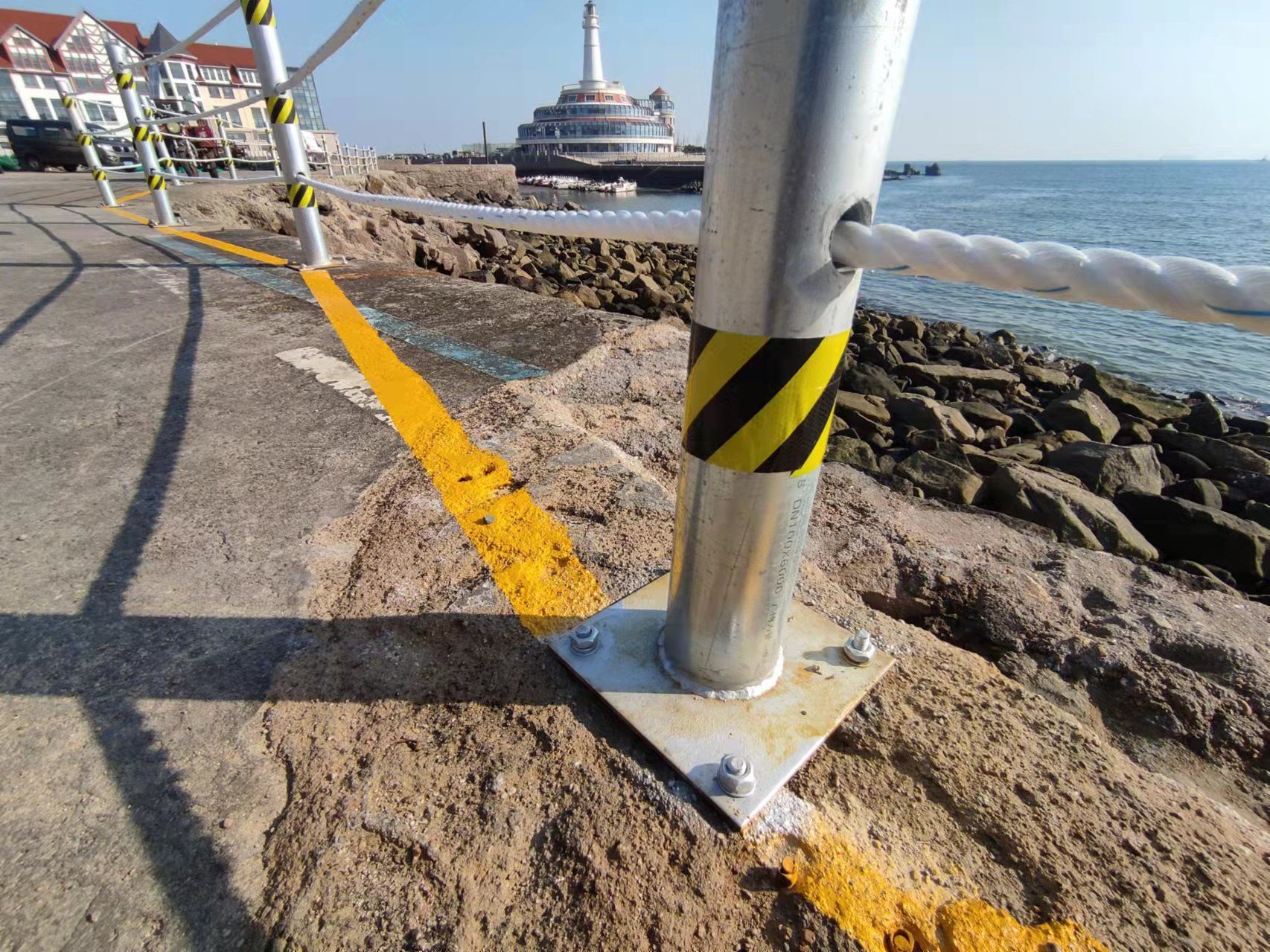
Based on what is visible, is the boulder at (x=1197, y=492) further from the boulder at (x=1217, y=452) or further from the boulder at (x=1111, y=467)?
the boulder at (x=1217, y=452)

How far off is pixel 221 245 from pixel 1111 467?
290 inches

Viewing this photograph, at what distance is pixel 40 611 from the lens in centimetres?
143

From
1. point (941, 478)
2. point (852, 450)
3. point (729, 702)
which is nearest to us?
point (729, 702)

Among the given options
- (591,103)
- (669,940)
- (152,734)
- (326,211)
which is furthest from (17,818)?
(591,103)

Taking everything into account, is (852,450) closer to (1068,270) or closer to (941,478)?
(941,478)

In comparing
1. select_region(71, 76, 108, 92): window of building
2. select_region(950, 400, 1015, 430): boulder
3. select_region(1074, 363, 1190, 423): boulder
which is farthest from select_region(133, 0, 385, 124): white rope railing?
select_region(71, 76, 108, 92): window of building

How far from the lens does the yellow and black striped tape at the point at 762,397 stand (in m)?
0.98

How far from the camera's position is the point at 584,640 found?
1354mm

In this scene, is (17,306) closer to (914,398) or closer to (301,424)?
(301,424)

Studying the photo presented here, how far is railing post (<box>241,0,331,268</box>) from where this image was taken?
13.1ft

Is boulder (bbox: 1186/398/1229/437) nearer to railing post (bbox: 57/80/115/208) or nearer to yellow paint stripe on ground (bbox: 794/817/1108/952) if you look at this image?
yellow paint stripe on ground (bbox: 794/817/1108/952)

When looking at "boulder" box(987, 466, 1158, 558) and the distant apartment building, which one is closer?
"boulder" box(987, 466, 1158, 558)

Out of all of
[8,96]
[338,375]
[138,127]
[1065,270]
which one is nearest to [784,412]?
[1065,270]

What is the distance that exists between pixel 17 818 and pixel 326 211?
1046 cm
